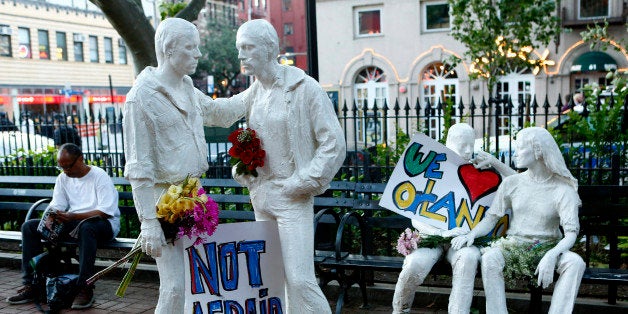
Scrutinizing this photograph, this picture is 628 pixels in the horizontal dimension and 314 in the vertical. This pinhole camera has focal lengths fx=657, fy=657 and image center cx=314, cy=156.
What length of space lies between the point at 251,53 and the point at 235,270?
131 cm

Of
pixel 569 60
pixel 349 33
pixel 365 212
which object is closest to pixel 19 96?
pixel 349 33

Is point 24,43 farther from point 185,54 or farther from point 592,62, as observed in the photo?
point 185,54

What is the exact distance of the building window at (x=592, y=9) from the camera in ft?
81.1

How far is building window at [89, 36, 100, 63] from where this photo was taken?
134 feet

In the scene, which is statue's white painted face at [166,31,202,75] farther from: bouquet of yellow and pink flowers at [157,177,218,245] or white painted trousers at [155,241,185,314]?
white painted trousers at [155,241,185,314]

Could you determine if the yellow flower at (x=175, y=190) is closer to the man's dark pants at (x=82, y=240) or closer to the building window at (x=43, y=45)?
the man's dark pants at (x=82, y=240)

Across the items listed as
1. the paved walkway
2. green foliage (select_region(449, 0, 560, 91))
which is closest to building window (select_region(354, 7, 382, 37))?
green foliage (select_region(449, 0, 560, 91))

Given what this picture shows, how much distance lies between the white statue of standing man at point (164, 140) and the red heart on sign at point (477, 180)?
206 cm

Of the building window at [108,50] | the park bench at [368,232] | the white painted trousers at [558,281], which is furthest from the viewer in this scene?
the building window at [108,50]

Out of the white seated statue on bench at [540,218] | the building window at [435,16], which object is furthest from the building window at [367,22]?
the white seated statue on bench at [540,218]

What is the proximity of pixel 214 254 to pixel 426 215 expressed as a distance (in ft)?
5.53

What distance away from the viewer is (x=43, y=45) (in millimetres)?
37562

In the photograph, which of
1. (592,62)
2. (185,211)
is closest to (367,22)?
(592,62)

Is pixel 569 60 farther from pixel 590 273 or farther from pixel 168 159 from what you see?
pixel 168 159
